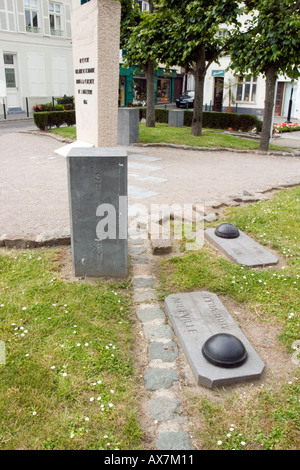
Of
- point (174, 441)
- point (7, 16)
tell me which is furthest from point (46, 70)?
point (174, 441)

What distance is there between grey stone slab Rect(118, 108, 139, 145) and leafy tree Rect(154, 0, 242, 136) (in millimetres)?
1928

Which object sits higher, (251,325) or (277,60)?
(277,60)

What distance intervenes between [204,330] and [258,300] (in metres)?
0.75

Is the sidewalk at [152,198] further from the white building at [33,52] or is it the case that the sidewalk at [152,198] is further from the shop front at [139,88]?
the shop front at [139,88]

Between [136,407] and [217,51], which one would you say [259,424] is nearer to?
[136,407]

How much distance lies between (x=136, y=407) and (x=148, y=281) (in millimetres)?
1714

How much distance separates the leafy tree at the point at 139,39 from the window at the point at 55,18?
1441 centimetres

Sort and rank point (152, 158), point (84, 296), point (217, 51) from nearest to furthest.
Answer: point (84, 296) → point (152, 158) → point (217, 51)

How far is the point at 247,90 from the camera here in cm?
2936

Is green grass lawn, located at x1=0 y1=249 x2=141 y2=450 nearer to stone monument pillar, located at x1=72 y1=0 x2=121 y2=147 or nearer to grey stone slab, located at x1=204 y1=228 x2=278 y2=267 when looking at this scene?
grey stone slab, located at x1=204 y1=228 x2=278 y2=267

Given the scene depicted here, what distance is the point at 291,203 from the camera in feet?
21.6
